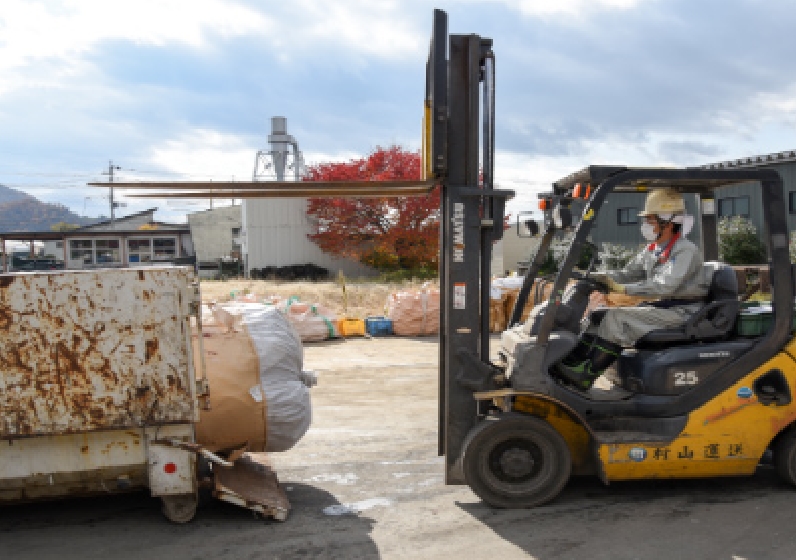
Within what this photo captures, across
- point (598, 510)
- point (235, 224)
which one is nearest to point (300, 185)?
point (598, 510)

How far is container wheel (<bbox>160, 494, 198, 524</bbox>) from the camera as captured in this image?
4.81 m

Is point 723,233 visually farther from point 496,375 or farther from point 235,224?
point 235,224

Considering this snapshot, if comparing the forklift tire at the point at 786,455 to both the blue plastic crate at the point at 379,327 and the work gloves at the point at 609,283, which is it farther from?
the blue plastic crate at the point at 379,327

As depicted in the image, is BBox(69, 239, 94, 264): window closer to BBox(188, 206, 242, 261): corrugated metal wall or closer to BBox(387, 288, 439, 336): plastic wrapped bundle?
BBox(387, 288, 439, 336): plastic wrapped bundle

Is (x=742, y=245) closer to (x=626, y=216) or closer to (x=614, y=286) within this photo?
(x=626, y=216)

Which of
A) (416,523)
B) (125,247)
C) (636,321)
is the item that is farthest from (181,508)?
(125,247)

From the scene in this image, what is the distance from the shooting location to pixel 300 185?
16.5 ft

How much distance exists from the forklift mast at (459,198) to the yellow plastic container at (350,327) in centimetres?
994

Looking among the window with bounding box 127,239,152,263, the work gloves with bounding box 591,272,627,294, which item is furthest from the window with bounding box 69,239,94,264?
the work gloves with bounding box 591,272,627,294

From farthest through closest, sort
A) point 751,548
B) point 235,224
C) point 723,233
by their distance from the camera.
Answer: point 235,224, point 723,233, point 751,548

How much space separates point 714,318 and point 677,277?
1.46ft

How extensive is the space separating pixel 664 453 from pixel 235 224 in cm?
5185

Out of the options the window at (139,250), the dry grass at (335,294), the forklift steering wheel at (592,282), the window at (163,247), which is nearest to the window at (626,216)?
the dry grass at (335,294)

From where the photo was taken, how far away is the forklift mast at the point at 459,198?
5262mm
